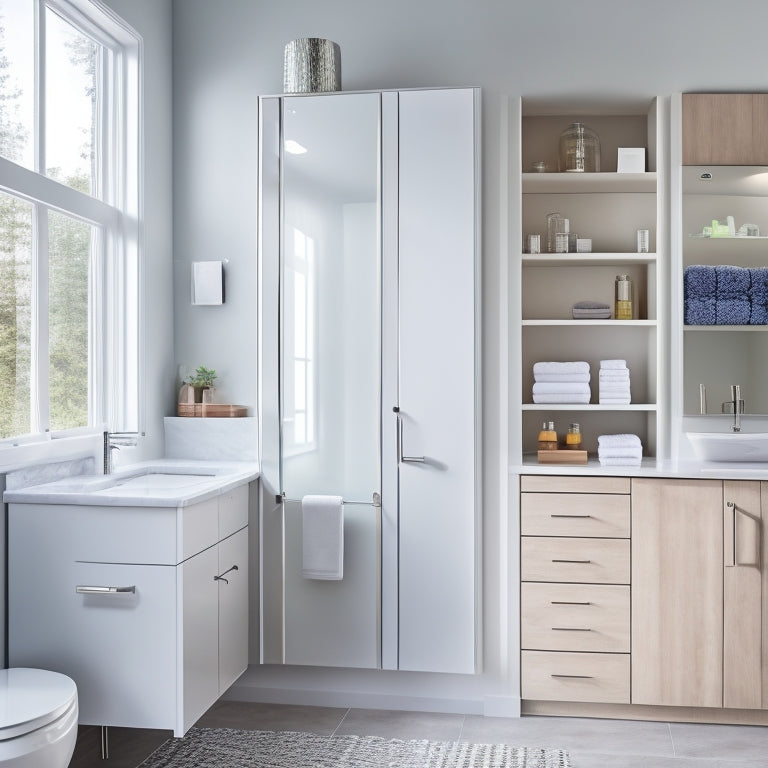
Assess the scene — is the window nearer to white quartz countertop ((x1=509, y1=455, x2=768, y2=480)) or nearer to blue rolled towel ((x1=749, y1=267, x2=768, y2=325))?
white quartz countertop ((x1=509, y1=455, x2=768, y2=480))

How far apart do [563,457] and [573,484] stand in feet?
0.63

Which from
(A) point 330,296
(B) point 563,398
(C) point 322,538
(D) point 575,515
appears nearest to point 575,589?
(D) point 575,515

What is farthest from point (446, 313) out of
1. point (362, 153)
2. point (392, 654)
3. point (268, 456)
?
point (392, 654)

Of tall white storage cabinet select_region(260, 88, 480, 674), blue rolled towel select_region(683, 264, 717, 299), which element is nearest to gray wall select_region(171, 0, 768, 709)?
tall white storage cabinet select_region(260, 88, 480, 674)

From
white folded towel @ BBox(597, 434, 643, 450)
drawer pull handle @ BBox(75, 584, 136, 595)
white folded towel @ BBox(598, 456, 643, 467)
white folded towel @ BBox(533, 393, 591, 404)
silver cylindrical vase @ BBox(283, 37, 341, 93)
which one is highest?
silver cylindrical vase @ BBox(283, 37, 341, 93)

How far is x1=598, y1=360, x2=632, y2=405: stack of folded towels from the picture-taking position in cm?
313

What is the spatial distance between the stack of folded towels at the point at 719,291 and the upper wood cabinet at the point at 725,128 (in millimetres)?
421

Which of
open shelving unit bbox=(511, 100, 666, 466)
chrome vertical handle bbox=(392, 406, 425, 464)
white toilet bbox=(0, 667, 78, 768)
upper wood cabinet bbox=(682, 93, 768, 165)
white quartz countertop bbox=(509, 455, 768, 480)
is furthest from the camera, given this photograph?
open shelving unit bbox=(511, 100, 666, 466)

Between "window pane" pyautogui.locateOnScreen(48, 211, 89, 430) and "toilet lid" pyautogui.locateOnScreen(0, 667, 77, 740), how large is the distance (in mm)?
858

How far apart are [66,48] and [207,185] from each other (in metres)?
0.73

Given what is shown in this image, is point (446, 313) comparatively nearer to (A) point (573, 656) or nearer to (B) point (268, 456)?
(B) point (268, 456)

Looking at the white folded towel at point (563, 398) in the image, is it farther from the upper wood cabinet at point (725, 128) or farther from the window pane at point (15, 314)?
the window pane at point (15, 314)

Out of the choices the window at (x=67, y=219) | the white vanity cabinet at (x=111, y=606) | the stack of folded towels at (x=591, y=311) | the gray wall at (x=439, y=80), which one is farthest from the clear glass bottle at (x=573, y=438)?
the window at (x=67, y=219)

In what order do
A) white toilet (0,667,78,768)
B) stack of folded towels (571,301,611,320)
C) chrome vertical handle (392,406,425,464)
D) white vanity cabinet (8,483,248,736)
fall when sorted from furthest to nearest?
stack of folded towels (571,301,611,320) < chrome vertical handle (392,406,425,464) < white vanity cabinet (8,483,248,736) < white toilet (0,667,78,768)
